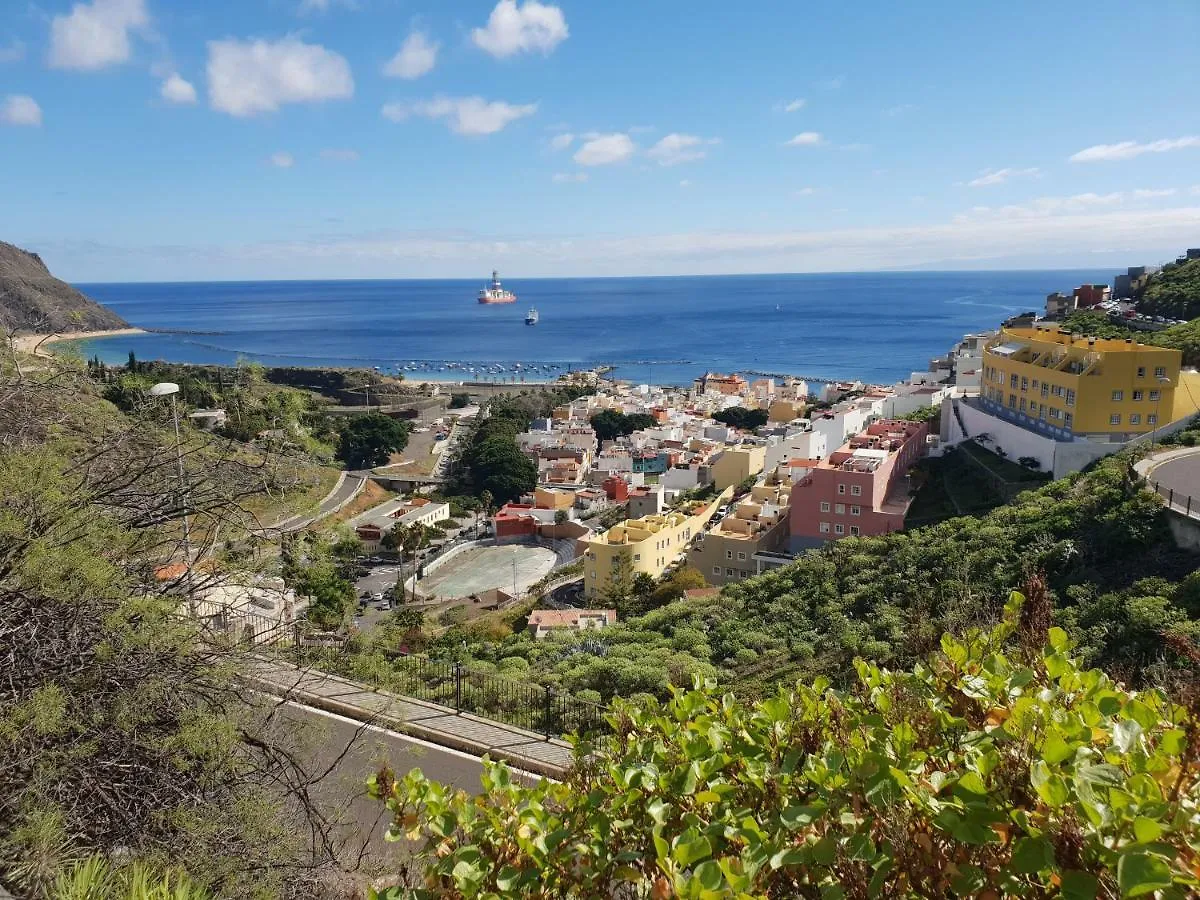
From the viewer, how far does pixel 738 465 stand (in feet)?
90.8

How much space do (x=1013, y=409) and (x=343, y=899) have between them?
20.0 m

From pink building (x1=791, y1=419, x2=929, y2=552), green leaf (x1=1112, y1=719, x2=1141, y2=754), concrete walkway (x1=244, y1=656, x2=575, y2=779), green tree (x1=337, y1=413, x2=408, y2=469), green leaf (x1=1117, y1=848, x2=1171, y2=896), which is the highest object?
green leaf (x1=1117, y1=848, x2=1171, y2=896)

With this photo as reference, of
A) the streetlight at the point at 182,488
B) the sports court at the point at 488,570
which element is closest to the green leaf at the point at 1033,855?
the streetlight at the point at 182,488

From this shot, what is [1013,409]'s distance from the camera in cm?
1991

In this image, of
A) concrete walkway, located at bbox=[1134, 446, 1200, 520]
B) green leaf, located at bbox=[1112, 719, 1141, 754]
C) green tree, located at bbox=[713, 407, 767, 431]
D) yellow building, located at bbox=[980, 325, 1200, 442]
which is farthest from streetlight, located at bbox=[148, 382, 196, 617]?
green tree, located at bbox=[713, 407, 767, 431]

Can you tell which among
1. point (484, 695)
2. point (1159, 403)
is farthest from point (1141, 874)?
point (1159, 403)

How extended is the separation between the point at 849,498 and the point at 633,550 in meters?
4.92

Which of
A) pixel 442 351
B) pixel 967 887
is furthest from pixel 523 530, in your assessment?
pixel 442 351

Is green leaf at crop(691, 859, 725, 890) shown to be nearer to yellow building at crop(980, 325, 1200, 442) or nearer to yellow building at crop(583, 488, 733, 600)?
yellow building at crop(583, 488, 733, 600)

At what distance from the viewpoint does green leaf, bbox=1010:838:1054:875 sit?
152cm

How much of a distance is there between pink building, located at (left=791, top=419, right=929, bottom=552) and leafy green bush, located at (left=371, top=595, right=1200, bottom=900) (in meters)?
15.7

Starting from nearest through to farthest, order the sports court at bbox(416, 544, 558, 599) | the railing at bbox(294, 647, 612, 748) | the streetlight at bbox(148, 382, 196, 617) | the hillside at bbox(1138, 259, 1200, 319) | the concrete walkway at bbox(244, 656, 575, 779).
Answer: the streetlight at bbox(148, 382, 196, 617) → the concrete walkway at bbox(244, 656, 575, 779) → the railing at bbox(294, 647, 612, 748) → the sports court at bbox(416, 544, 558, 599) → the hillside at bbox(1138, 259, 1200, 319)

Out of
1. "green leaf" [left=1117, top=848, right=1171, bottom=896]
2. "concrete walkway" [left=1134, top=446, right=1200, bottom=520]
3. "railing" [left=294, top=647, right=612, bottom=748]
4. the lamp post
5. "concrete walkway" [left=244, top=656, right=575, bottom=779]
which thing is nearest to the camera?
"green leaf" [left=1117, top=848, right=1171, bottom=896]

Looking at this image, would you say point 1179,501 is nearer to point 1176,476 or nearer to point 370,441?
point 1176,476
